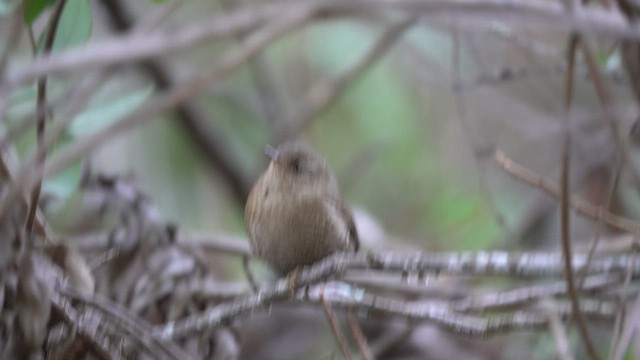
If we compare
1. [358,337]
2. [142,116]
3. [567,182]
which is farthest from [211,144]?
[142,116]

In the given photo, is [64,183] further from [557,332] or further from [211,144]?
[211,144]

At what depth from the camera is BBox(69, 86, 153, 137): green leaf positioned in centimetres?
232

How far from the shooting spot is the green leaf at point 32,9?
1840 millimetres

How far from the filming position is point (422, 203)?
504 centimetres

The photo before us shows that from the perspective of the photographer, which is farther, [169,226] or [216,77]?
[169,226]

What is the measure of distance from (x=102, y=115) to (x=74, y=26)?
1.08ft

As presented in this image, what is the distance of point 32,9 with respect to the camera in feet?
6.07

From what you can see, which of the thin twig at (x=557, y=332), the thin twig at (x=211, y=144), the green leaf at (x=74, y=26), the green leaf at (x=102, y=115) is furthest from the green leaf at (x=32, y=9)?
the thin twig at (x=211, y=144)

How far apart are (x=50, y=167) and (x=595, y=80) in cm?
109

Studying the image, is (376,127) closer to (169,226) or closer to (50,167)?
(169,226)

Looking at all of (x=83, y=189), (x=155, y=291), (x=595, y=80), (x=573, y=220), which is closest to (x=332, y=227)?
(x=155, y=291)

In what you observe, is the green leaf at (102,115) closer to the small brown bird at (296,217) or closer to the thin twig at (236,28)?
the small brown bird at (296,217)

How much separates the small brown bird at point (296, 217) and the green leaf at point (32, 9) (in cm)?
78

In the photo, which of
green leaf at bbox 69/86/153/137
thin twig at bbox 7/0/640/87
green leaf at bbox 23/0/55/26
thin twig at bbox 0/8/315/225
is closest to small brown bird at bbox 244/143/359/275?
green leaf at bbox 69/86/153/137
